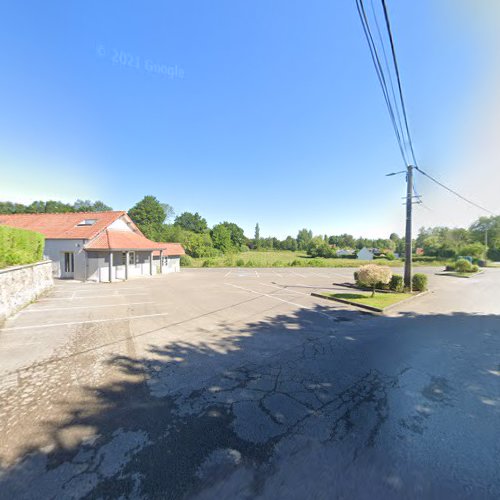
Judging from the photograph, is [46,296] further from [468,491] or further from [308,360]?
[468,491]

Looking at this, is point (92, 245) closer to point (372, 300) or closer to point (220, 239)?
point (372, 300)

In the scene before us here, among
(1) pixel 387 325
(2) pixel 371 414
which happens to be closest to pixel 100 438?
(2) pixel 371 414

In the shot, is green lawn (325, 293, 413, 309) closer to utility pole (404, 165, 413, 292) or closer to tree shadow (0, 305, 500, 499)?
utility pole (404, 165, 413, 292)

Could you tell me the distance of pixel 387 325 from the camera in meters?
7.50

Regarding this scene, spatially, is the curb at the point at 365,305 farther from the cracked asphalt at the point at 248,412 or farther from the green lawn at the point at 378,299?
the cracked asphalt at the point at 248,412

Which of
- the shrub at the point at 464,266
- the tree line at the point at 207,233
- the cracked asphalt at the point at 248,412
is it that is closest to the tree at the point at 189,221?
the tree line at the point at 207,233

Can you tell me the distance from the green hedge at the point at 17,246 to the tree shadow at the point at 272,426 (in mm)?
7723

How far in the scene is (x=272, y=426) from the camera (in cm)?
312

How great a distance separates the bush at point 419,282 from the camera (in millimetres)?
13008

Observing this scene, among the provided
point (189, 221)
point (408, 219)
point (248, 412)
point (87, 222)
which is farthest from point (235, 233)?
point (248, 412)

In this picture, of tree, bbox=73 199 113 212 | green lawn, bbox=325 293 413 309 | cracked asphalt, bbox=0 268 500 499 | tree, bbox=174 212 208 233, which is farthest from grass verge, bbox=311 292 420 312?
tree, bbox=73 199 113 212

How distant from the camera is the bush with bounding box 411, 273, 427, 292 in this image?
13.0 metres

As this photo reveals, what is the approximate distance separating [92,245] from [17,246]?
858 cm

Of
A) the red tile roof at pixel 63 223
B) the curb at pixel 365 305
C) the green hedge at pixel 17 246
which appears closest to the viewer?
the green hedge at pixel 17 246
